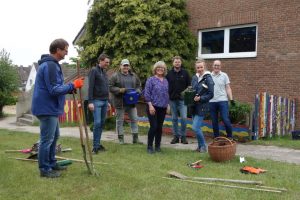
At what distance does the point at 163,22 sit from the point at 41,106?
7816 mm

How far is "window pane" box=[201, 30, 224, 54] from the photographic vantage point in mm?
12945

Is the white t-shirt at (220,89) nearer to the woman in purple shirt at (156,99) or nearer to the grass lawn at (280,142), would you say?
the woman in purple shirt at (156,99)

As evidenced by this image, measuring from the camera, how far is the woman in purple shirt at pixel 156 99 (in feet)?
25.5

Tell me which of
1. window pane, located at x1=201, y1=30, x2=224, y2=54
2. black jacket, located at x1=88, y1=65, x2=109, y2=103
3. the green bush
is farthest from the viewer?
window pane, located at x1=201, y1=30, x2=224, y2=54

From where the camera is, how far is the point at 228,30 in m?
12.7

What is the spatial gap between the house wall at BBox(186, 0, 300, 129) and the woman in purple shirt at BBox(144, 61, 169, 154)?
15.7 ft

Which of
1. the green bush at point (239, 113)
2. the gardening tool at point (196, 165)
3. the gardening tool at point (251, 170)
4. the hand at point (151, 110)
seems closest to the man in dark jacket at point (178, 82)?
the hand at point (151, 110)

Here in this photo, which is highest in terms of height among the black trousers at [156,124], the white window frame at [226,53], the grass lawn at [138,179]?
the white window frame at [226,53]

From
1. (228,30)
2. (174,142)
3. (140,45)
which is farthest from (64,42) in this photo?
(228,30)

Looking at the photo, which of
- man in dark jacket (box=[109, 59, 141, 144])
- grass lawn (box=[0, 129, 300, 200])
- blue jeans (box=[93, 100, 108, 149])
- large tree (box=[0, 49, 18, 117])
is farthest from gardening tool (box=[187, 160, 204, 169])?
large tree (box=[0, 49, 18, 117])

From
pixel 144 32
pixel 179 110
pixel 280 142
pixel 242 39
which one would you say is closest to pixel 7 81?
pixel 144 32

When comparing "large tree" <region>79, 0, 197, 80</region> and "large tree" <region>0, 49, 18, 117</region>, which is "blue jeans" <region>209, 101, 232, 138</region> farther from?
"large tree" <region>0, 49, 18, 117</region>

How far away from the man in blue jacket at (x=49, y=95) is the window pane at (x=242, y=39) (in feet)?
24.6

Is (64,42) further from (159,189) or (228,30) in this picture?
(228,30)
